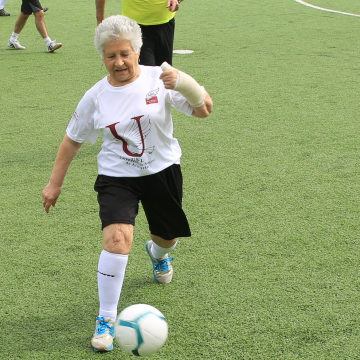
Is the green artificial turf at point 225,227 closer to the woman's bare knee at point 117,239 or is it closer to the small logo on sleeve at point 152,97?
the woman's bare knee at point 117,239

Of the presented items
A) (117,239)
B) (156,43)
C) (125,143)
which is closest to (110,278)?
(117,239)

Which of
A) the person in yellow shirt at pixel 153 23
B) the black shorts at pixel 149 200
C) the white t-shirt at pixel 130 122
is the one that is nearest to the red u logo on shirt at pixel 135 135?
the white t-shirt at pixel 130 122

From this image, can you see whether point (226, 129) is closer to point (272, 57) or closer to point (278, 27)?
point (272, 57)

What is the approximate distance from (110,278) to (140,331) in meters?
0.39

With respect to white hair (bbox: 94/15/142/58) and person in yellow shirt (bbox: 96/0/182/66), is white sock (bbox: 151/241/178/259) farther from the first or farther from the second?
person in yellow shirt (bbox: 96/0/182/66)

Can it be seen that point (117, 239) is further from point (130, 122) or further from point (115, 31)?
point (115, 31)

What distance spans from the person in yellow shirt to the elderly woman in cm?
196

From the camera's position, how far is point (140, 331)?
2.51 meters

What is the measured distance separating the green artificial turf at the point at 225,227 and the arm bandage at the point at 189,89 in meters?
1.18

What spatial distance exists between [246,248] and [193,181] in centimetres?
121

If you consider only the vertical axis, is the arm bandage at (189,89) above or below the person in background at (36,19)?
above

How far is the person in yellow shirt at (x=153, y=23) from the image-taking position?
4.85 meters

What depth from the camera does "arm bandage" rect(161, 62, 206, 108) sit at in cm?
268

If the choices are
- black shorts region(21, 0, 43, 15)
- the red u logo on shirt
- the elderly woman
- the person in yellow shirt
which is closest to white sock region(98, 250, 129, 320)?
the elderly woman
